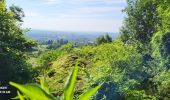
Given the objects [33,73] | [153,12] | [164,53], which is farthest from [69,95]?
[153,12]

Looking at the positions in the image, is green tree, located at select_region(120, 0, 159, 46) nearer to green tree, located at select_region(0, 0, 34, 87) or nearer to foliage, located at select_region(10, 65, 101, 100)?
green tree, located at select_region(0, 0, 34, 87)

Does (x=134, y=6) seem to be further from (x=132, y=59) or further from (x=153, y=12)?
(x=132, y=59)

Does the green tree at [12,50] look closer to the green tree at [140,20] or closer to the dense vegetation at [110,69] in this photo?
the dense vegetation at [110,69]

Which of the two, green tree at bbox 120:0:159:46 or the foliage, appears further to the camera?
green tree at bbox 120:0:159:46

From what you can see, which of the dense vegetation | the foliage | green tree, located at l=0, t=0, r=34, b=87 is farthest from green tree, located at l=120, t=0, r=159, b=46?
→ the foliage

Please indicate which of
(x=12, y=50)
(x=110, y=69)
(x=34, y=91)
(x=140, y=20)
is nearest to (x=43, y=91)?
(x=34, y=91)

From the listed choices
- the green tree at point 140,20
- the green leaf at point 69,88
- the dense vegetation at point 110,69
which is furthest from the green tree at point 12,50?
the green tree at point 140,20

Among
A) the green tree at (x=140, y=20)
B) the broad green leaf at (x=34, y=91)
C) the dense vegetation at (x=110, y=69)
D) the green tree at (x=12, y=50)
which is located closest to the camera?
the broad green leaf at (x=34, y=91)

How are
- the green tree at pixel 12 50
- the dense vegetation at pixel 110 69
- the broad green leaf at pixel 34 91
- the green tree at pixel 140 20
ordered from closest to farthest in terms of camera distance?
the broad green leaf at pixel 34 91
the dense vegetation at pixel 110 69
the green tree at pixel 12 50
the green tree at pixel 140 20

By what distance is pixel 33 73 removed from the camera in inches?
650

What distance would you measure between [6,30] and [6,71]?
2.41 metres

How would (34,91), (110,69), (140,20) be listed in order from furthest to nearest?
1. (140,20)
2. (110,69)
3. (34,91)

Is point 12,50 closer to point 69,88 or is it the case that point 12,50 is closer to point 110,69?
point 110,69

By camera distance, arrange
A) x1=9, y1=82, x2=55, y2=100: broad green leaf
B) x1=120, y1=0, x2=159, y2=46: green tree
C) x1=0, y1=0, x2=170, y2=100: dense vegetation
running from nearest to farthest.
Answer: x1=9, y1=82, x2=55, y2=100: broad green leaf < x1=0, y1=0, x2=170, y2=100: dense vegetation < x1=120, y1=0, x2=159, y2=46: green tree
